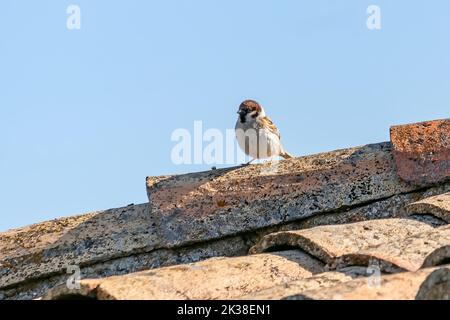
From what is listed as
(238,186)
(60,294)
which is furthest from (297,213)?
(60,294)

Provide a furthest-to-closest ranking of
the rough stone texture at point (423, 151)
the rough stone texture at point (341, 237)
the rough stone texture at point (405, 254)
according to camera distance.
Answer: the rough stone texture at point (423, 151)
the rough stone texture at point (341, 237)
the rough stone texture at point (405, 254)

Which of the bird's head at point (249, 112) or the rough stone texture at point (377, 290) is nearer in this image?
the rough stone texture at point (377, 290)

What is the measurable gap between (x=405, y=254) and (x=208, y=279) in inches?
32.0

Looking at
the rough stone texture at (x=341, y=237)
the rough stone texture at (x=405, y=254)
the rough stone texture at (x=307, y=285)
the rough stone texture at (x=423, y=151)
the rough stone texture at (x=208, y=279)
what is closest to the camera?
the rough stone texture at (x=307, y=285)

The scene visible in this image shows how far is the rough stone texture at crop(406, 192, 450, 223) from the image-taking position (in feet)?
17.4

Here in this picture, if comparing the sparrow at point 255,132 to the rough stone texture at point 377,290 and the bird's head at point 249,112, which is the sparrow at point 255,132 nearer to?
the bird's head at point 249,112

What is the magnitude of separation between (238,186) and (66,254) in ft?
3.71

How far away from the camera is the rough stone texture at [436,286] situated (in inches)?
126

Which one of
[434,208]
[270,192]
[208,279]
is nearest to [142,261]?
[270,192]

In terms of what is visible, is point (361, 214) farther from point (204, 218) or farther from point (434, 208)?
point (204, 218)

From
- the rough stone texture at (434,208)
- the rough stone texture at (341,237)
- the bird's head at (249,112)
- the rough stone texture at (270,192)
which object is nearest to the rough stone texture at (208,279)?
the rough stone texture at (341,237)

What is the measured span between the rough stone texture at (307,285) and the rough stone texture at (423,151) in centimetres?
216

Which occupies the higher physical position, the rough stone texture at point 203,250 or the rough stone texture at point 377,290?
the rough stone texture at point 377,290

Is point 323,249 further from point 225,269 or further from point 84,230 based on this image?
point 84,230
